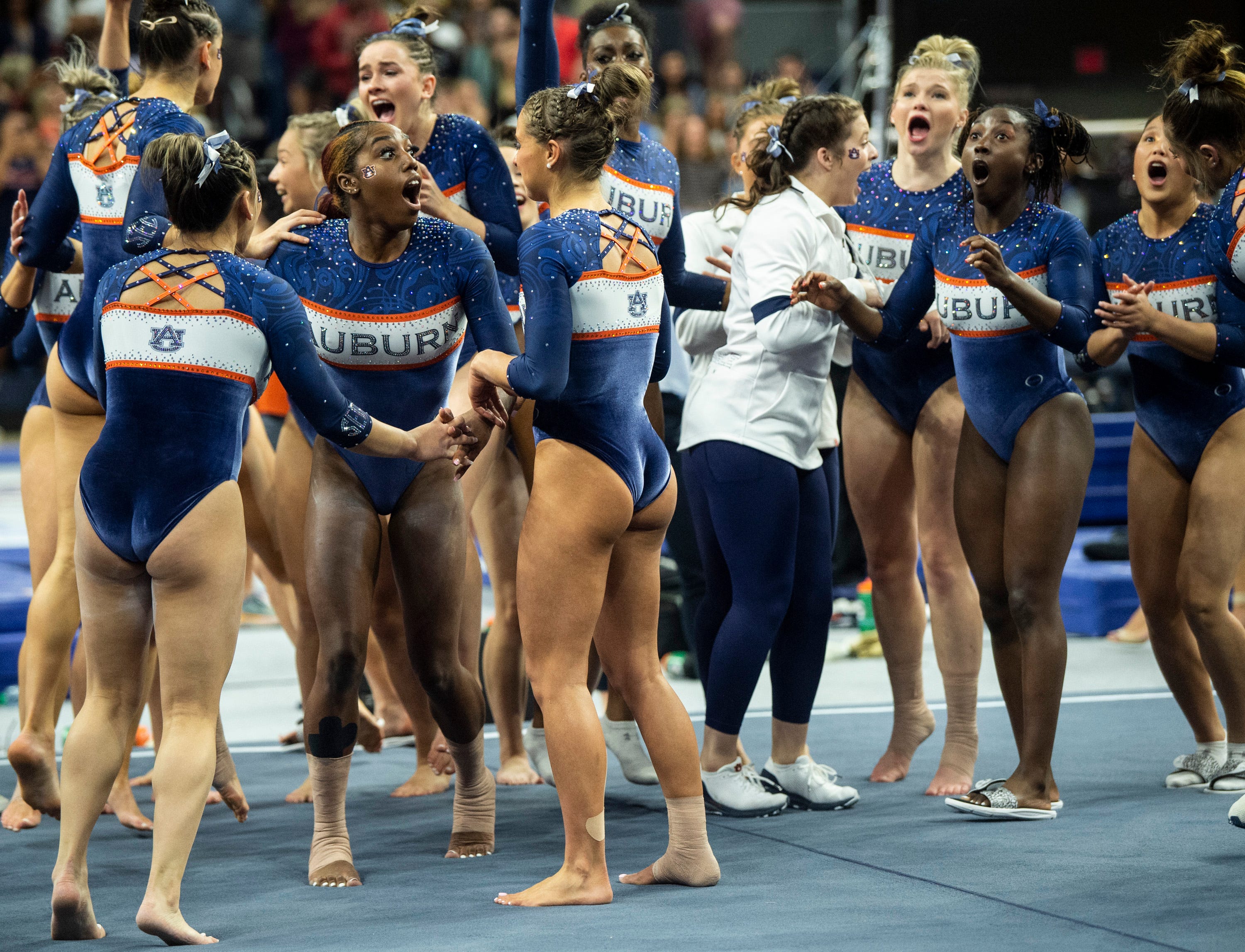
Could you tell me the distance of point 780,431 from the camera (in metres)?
4.33

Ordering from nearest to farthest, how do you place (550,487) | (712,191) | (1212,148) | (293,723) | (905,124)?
(550,487)
(1212,148)
(905,124)
(293,723)
(712,191)

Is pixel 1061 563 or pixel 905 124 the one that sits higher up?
pixel 905 124

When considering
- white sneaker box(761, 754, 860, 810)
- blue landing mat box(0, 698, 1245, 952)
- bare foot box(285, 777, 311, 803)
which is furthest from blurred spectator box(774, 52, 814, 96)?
bare foot box(285, 777, 311, 803)

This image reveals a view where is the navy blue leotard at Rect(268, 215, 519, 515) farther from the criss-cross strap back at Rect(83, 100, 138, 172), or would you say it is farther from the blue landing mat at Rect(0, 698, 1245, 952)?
the blue landing mat at Rect(0, 698, 1245, 952)

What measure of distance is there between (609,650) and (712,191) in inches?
320

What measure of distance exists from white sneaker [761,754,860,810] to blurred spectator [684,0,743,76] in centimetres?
911

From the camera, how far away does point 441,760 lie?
4816mm

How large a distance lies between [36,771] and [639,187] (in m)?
2.33

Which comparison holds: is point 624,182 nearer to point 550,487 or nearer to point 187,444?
point 550,487

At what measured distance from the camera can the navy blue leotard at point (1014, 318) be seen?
4.13 meters

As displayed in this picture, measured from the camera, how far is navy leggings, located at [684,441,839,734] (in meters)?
4.29

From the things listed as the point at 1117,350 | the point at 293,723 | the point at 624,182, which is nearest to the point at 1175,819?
the point at 1117,350

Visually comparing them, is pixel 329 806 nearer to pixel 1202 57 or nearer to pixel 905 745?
pixel 905 745

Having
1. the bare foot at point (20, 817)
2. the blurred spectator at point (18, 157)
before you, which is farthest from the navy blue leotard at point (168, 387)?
the blurred spectator at point (18, 157)
